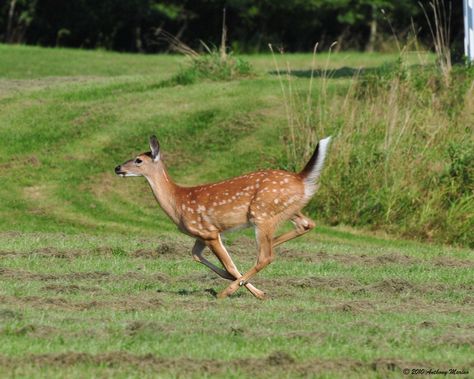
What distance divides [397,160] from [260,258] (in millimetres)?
8240

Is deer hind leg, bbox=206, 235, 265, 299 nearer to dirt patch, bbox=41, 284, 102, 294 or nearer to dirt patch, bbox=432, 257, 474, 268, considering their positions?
dirt patch, bbox=41, 284, 102, 294

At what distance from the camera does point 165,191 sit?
13320mm

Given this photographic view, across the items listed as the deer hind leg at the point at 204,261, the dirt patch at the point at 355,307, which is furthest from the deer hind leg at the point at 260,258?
the dirt patch at the point at 355,307

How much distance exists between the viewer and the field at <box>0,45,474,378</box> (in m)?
9.33

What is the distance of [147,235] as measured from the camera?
1822cm

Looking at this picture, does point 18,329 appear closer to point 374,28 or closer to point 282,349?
point 282,349

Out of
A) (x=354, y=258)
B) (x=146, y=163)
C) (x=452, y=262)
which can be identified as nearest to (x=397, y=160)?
(x=452, y=262)

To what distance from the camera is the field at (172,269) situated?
30.6ft

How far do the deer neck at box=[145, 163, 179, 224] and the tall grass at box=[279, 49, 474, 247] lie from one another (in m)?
6.74

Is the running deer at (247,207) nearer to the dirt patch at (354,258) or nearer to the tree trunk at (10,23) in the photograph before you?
the dirt patch at (354,258)

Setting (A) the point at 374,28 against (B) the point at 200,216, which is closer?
(B) the point at 200,216

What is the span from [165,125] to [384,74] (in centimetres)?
437

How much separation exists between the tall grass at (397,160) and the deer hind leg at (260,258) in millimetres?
6984

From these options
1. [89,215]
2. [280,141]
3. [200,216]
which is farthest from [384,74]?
[200,216]
